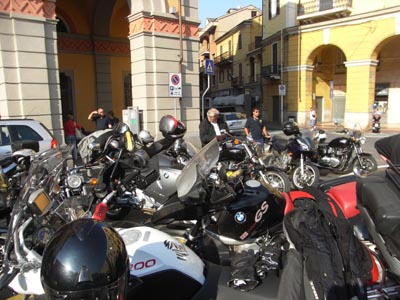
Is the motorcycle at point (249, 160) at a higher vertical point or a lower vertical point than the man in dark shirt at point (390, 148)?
lower

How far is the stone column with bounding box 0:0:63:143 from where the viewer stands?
29.5ft

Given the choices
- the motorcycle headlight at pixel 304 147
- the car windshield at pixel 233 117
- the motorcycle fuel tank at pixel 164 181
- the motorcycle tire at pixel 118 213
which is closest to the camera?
the motorcycle fuel tank at pixel 164 181

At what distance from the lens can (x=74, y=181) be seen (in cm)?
480

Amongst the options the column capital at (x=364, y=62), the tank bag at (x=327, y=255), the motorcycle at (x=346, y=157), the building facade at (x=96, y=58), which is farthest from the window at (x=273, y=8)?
the tank bag at (x=327, y=255)

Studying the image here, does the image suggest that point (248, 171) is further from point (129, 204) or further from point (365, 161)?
point (365, 161)

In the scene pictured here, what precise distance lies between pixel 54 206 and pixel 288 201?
172 centimetres

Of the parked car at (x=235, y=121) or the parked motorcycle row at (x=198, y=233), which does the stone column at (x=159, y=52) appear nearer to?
the parked motorcycle row at (x=198, y=233)

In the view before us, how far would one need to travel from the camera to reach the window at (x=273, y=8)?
1117 inches

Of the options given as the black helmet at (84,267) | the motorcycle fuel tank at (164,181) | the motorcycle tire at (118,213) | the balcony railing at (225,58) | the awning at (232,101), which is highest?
the balcony railing at (225,58)

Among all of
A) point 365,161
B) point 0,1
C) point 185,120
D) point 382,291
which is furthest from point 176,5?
point 382,291

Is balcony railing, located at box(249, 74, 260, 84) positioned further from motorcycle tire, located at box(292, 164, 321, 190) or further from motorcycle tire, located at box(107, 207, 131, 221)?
motorcycle tire, located at box(107, 207, 131, 221)

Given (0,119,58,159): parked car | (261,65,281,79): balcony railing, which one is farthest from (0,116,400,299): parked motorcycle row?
(261,65,281,79): balcony railing

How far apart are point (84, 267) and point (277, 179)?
224 inches

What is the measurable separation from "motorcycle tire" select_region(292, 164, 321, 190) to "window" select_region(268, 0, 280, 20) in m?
24.1
